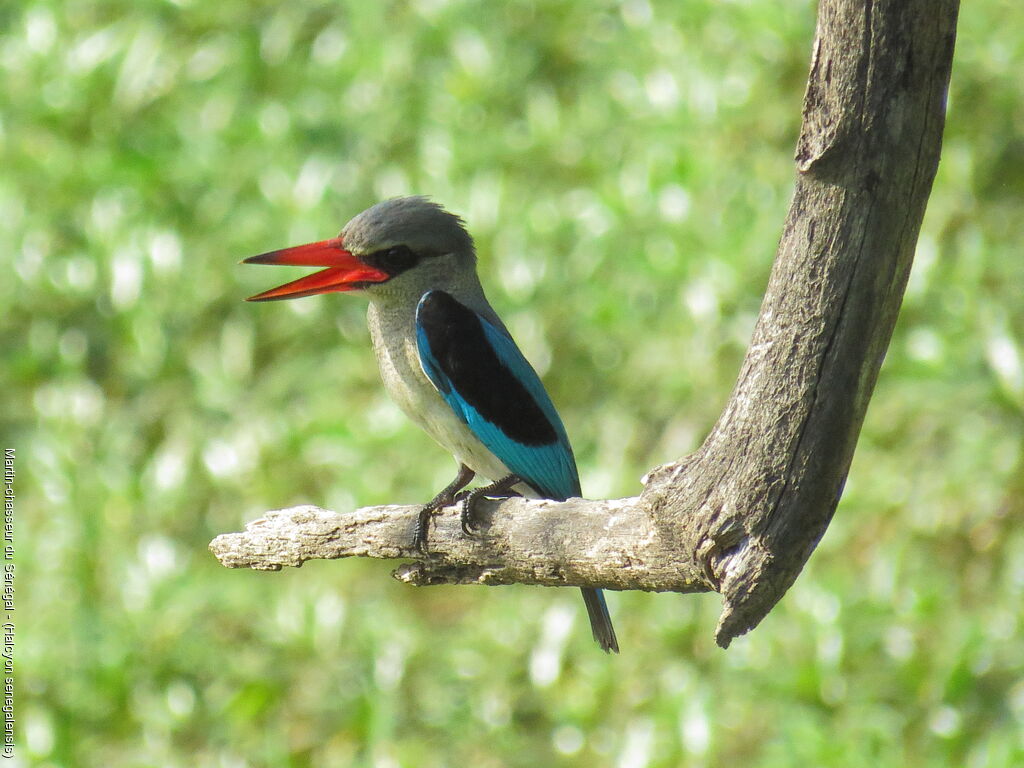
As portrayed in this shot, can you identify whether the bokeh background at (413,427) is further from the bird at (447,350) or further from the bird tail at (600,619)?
the bird at (447,350)

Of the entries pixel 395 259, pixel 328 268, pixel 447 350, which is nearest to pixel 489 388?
pixel 447 350

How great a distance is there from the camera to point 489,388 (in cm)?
351

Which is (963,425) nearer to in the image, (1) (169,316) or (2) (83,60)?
(1) (169,316)

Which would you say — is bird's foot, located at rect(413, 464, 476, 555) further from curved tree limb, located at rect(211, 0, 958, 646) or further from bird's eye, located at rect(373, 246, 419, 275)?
bird's eye, located at rect(373, 246, 419, 275)

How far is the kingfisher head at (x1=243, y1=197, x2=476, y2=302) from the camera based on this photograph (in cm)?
345

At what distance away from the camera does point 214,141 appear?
6.66 metres

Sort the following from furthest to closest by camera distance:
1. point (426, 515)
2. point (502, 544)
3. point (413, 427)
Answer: point (413, 427)
point (426, 515)
point (502, 544)

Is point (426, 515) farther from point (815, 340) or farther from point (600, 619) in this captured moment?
point (815, 340)

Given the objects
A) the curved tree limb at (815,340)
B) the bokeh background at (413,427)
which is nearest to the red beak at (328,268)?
the curved tree limb at (815,340)

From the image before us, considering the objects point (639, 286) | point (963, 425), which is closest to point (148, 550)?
point (639, 286)

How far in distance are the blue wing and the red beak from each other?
0.18 meters

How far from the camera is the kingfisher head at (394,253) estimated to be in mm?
3449

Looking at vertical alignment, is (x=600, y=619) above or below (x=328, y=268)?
below

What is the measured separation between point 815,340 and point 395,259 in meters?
1.68
